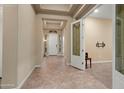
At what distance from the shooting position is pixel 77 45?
232 inches

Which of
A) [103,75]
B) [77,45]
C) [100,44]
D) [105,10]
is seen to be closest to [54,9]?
[77,45]

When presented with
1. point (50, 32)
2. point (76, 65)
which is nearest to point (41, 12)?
point (76, 65)

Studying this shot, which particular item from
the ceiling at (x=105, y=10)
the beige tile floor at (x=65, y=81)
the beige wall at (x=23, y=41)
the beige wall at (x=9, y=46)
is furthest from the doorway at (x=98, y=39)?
the beige wall at (x=9, y=46)

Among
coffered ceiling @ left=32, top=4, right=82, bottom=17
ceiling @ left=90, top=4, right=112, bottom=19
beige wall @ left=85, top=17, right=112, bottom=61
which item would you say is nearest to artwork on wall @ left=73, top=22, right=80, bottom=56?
coffered ceiling @ left=32, top=4, right=82, bottom=17

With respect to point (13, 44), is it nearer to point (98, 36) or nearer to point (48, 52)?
point (98, 36)

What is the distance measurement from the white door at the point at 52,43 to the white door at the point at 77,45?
23.8 feet

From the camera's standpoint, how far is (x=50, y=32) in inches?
522

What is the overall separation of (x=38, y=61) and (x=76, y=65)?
199cm

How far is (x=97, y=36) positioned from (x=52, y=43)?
22.2ft

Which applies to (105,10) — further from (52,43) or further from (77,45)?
(52,43)

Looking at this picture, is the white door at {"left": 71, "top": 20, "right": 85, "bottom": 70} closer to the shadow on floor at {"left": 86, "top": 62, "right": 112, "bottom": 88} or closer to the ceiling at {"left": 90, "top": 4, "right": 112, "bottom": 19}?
the shadow on floor at {"left": 86, "top": 62, "right": 112, "bottom": 88}

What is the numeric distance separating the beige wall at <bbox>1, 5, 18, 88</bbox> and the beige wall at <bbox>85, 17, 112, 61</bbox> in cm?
532

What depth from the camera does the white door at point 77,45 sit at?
5258 millimetres

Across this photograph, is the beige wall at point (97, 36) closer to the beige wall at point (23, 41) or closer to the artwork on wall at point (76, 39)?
the artwork on wall at point (76, 39)
